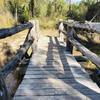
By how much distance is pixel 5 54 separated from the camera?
13398mm

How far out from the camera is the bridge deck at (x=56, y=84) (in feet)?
15.3

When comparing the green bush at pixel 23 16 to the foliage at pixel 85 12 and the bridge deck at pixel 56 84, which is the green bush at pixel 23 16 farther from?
the bridge deck at pixel 56 84

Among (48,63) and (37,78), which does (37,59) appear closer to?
(48,63)

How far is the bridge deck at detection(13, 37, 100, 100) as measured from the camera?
15.3 ft

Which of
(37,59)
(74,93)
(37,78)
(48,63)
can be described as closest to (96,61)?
(74,93)

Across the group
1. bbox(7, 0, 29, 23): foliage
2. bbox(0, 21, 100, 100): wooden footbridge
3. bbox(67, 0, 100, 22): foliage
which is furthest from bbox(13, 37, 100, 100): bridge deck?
bbox(7, 0, 29, 23): foliage

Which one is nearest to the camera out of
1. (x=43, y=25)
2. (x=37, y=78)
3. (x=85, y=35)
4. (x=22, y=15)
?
(x=37, y=78)

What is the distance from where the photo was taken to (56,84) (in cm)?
536

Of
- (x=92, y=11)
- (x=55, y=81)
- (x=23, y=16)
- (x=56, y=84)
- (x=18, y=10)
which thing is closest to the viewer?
(x=56, y=84)

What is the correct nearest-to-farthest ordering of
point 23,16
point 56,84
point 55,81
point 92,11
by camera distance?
point 56,84 → point 55,81 → point 92,11 → point 23,16

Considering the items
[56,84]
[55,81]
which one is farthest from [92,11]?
[56,84]

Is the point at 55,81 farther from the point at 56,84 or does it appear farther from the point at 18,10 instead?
the point at 18,10

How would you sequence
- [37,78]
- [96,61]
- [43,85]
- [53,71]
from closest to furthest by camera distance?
[96,61], [43,85], [37,78], [53,71]

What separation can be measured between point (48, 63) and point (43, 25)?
17164mm
